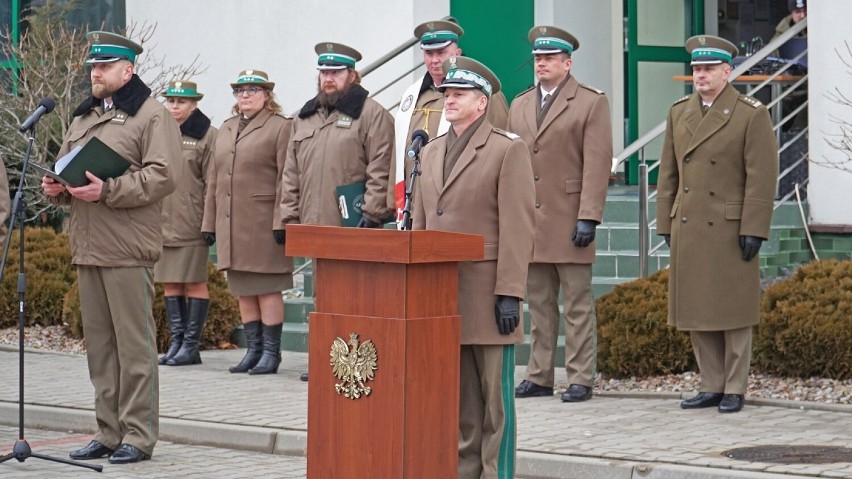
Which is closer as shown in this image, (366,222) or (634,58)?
(366,222)

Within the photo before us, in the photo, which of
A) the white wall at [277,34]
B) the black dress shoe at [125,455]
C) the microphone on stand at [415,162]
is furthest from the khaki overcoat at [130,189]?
the white wall at [277,34]

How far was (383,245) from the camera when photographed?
243 inches

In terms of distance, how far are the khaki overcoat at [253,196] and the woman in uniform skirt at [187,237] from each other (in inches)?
19.8

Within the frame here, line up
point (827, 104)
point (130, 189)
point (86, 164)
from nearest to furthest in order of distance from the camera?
point (86, 164) < point (130, 189) < point (827, 104)

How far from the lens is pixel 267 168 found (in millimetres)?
12219

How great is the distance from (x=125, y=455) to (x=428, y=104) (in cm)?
305

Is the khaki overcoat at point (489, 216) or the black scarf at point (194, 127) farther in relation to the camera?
the black scarf at point (194, 127)

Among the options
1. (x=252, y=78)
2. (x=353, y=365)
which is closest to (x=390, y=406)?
(x=353, y=365)

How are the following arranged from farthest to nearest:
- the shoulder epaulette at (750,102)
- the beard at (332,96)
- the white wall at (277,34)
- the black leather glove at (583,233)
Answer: the white wall at (277,34)
the beard at (332,96)
the black leather glove at (583,233)
the shoulder epaulette at (750,102)

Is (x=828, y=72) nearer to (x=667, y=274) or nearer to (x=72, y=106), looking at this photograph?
(x=667, y=274)

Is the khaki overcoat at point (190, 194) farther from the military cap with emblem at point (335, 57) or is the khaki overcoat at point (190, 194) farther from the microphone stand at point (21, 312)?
the microphone stand at point (21, 312)

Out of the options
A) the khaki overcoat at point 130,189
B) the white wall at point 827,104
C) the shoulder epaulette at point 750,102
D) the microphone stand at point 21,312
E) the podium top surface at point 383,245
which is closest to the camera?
the podium top surface at point 383,245

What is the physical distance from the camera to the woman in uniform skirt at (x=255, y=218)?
477 inches

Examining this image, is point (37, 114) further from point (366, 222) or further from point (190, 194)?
point (190, 194)
